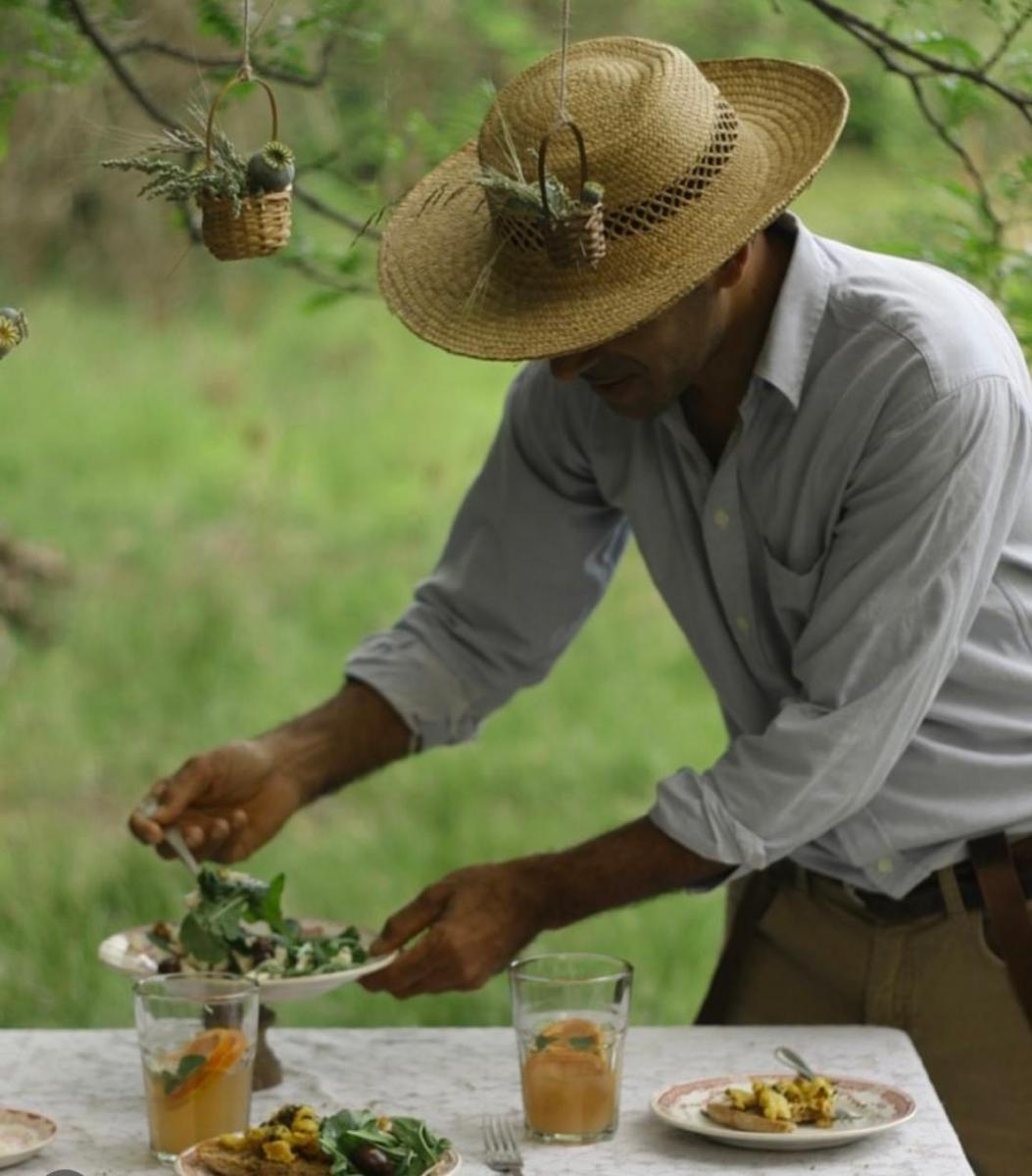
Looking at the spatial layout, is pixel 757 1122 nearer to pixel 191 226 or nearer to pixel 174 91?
pixel 191 226

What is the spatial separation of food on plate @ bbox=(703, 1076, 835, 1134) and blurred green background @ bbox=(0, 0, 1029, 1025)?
1.79m

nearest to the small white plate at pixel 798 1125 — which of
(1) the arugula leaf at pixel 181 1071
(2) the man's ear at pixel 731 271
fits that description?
(1) the arugula leaf at pixel 181 1071

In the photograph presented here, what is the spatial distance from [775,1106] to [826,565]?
0.69 meters

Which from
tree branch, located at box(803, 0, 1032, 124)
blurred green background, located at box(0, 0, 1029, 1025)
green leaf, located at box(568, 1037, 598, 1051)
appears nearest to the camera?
green leaf, located at box(568, 1037, 598, 1051)

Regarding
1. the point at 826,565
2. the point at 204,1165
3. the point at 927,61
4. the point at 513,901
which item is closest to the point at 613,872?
the point at 513,901

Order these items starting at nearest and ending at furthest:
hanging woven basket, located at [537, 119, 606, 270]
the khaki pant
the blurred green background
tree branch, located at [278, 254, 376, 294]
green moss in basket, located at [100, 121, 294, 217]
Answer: green moss in basket, located at [100, 121, 294, 217], hanging woven basket, located at [537, 119, 606, 270], the khaki pant, tree branch, located at [278, 254, 376, 294], the blurred green background

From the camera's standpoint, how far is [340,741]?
280cm

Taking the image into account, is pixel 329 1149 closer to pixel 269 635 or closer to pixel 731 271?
pixel 731 271

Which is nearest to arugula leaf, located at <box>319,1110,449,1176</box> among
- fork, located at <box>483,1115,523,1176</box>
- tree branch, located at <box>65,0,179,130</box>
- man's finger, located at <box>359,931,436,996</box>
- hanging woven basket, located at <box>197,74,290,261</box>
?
fork, located at <box>483,1115,523,1176</box>

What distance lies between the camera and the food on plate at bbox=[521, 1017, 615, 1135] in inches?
79.4

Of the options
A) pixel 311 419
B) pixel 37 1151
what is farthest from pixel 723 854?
pixel 311 419

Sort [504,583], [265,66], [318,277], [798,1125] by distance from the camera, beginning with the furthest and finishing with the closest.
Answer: [318,277]
[265,66]
[504,583]
[798,1125]

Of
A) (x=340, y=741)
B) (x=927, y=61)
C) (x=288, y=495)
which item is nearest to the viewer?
(x=340, y=741)

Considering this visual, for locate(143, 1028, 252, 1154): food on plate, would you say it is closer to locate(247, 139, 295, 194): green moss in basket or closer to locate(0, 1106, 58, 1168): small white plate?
locate(0, 1106, 58, 1168): small white plate
